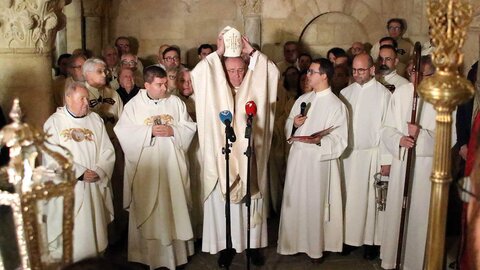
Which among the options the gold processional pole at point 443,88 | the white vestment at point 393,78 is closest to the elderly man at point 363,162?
the white vestment at point 393,78

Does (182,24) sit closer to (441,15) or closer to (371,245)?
(371,245)

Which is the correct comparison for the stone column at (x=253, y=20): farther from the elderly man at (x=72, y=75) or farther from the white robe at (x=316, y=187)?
the white robe at (x=316, y=187)

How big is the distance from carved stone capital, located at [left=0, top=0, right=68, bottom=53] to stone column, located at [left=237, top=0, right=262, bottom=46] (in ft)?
12.7

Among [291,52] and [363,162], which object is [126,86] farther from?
[291,52]

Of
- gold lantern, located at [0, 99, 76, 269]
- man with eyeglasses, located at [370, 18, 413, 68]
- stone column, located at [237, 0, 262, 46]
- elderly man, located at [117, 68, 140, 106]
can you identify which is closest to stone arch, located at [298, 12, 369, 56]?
stone column, located at [237, 0, 262, 46]

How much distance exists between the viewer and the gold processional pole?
8.50ft

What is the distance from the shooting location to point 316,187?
580 centimetres

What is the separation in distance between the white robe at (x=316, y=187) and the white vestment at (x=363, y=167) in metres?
0.17

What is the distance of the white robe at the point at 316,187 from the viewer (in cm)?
573

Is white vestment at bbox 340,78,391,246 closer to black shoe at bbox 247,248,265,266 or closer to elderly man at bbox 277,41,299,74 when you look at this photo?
black shoe at bbox 247,248,265,266

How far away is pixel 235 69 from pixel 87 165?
1481 millimetres

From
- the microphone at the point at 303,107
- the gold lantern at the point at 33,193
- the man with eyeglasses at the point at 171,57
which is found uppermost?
the man with eyeglasses at the point at 171,57

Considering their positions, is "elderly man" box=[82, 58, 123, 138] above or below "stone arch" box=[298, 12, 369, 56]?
below

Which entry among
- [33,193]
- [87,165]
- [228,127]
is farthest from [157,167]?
[33,193]
